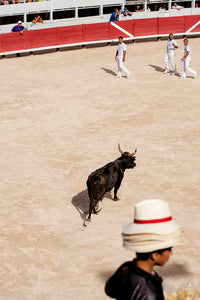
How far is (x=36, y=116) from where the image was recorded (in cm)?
1816

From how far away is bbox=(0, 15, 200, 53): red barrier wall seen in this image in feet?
86.1

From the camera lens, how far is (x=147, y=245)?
3.58 m

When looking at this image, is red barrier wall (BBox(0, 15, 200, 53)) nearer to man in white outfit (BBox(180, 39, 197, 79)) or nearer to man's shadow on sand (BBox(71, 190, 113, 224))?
→ man in white outfit (BBox(180, 39, 197, 79))

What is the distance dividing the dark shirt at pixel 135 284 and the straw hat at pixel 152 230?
163 millimetres

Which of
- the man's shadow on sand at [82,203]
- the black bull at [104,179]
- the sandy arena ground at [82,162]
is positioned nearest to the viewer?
the sandy arena ground at [82,162]

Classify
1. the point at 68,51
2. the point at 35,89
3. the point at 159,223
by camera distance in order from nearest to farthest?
the point at 159,223, the point at 35,89, the point at 68,51

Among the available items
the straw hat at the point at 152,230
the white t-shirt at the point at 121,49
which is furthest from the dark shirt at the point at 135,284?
the white t-shirt at the point at 121,49

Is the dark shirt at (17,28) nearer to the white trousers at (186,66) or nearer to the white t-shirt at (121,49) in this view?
the white t-shirt at (121,49)

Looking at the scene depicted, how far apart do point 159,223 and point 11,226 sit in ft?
24.8

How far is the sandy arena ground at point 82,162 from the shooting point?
9258 mm

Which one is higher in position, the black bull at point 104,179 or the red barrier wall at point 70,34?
the red barrier wall at point 70,34

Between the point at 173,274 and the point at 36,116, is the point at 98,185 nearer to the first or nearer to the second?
the point at 173,274

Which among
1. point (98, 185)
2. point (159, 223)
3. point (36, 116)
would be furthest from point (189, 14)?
point (159, 223)

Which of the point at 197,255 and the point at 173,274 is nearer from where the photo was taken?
the point at 173,274
